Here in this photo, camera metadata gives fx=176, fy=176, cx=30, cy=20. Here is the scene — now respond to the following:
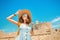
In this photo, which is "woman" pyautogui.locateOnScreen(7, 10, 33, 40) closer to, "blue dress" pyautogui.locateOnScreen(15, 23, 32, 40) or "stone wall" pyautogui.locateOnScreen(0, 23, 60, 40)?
"blue dress" pyautogui.locateOnScreen(15, 23, 32, 40)

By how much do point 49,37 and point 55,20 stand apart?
108 centimetres

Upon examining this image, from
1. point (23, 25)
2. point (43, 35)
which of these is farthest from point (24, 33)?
point (43, 35)

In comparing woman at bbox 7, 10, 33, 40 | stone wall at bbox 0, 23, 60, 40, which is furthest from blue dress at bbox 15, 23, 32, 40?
stone wall at bbox 0, 23, 60, 40

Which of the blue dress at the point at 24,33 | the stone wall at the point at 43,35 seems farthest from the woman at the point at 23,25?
the stone wall at the point at 43,35

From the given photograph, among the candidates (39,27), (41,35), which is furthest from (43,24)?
(41,35)

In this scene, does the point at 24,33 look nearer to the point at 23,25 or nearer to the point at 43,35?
the point at 23,25

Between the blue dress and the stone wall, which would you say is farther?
the stone wall

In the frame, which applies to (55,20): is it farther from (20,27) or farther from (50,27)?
(20,27)

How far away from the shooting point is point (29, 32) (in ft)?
8.66

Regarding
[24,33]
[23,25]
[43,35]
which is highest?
[43,35]

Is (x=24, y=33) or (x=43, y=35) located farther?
(x=43, y=35)

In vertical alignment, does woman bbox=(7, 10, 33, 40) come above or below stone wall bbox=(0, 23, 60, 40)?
below

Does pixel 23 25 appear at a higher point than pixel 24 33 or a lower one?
higher

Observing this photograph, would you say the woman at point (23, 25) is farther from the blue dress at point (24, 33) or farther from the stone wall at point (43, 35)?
the stone wall at point (43, 35)
